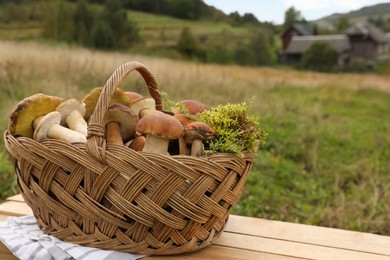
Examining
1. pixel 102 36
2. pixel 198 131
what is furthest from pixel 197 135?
pixel 102 36

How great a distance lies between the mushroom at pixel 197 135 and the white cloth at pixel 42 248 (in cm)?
28

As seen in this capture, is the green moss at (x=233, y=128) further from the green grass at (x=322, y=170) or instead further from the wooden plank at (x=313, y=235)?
the green grass at (x=322, y=170)

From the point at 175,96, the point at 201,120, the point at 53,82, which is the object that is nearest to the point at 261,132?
the point at 201,120

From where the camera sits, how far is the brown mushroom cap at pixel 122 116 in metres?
1.11

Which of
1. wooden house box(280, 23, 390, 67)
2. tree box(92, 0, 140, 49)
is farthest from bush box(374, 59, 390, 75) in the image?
tree box(92, 0, 140, 49)

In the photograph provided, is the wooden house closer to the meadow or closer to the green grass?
the meadow

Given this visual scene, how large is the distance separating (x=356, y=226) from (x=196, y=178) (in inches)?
68.1

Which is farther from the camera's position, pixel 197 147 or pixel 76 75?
pixel 76 75

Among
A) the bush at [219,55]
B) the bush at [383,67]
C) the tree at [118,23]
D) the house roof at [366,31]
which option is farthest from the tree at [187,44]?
the bush at [383,67]

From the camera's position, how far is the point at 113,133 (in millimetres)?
1138

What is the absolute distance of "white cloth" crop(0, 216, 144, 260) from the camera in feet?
3.49

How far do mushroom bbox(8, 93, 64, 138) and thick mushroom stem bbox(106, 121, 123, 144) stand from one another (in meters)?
0.15

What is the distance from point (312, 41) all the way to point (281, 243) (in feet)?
42.1

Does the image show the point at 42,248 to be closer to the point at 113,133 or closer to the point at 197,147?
the point at 113,133
